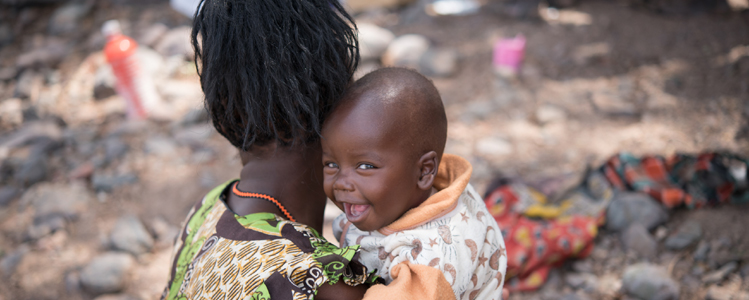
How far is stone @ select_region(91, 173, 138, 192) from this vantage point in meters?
3.70

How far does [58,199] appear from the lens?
3541 millimetres

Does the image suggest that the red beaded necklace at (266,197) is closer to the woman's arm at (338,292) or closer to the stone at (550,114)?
the woman's arm at (338,292)

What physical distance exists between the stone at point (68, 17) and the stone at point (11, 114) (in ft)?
5.94

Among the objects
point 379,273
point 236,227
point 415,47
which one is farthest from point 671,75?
point 236,227

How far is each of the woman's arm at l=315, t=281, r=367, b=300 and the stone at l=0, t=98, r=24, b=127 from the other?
5.02 meters

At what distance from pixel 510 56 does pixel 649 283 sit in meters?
2.93

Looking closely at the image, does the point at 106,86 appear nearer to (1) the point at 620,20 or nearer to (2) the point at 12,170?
(2) the point at 12,170

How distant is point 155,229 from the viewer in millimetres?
3232

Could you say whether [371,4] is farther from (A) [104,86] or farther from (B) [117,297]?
(B) [117,297]

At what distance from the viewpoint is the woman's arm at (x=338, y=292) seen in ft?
3.79

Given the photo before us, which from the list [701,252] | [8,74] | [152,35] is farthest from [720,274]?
[8,74]

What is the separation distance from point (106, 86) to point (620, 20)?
5735 mm

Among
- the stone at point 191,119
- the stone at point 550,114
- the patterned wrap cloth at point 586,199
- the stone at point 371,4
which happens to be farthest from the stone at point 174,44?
the patterned wrap cloth at point 586,199

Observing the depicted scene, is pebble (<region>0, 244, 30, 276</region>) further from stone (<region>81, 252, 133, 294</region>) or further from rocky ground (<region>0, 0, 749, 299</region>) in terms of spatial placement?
stone (<region>81, 252, 133, 294</region>)
